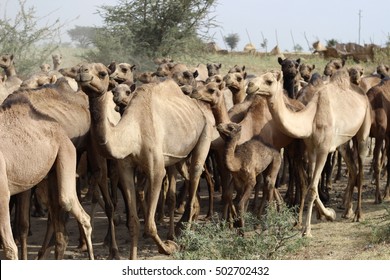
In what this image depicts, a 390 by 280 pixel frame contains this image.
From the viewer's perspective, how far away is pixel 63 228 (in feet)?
31.4

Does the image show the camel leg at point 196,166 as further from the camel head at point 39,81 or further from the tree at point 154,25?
the tree at point 154,25

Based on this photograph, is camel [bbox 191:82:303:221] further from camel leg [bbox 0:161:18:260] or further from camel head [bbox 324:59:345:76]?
camel leg [bbox 0:161:18:260]

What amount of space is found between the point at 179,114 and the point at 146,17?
17.0 metres

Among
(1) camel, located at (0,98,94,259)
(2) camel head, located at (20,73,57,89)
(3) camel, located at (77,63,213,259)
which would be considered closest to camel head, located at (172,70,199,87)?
(3) camel, located at (77,63,213,259)

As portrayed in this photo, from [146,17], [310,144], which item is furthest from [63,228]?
[146,17]

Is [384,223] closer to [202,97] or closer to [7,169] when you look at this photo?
[202,97]

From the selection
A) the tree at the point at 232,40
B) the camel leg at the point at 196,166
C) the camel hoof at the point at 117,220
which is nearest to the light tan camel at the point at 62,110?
the camel leg at the point at 196,166

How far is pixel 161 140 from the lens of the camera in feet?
33.5

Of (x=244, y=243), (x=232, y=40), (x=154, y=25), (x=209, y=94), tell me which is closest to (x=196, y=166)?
(x=209, y=94)

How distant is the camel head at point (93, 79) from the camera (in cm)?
876

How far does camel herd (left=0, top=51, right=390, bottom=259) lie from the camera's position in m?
8.89

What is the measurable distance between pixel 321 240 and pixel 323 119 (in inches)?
60.8

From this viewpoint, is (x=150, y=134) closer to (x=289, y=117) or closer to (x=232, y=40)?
(x=289, y=117)

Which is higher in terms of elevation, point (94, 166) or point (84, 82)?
point (84, 82)
